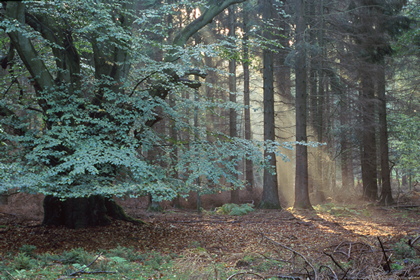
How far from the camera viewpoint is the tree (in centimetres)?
793

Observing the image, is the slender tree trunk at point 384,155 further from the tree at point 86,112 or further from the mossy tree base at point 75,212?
the mossy tree base at point 75,212

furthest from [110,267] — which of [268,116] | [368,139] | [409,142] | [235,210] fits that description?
[368,139]

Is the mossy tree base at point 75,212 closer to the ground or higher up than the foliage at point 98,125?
closer to the ground

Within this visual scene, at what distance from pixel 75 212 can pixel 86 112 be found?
3.03 meters

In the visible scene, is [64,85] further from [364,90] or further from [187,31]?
[364,90]

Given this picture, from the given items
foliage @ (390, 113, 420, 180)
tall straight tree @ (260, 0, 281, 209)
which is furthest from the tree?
foliage @ (390, 113, 420, 180)

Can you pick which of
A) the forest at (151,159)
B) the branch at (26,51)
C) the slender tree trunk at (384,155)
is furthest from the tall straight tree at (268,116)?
the branch at (26,51)

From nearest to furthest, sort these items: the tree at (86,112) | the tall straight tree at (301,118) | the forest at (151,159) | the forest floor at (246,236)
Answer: the forest at (151,159) → the forest floor at (246,236) → the tree at (86,112) → the tall straight tree at (301,118)

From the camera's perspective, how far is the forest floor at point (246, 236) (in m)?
6.86

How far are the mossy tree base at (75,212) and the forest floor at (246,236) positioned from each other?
A: 0.29 metres

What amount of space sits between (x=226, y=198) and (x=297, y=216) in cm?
699

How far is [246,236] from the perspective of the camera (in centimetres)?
1038

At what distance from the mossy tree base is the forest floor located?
0.29 meters

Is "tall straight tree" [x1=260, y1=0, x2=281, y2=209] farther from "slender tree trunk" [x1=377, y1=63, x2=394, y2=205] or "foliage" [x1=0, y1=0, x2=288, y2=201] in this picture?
"foliage" [x1=0, y1=0, x2=288, y2=201]
